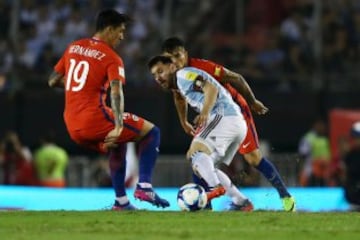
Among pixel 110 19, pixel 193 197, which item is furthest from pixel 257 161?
pixel 110 19

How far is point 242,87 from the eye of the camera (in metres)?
14.8

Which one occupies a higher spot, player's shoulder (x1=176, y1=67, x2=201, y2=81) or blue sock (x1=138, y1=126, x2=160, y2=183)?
player's shoulder (x1=176, y1=67, x2=201, y2=81)

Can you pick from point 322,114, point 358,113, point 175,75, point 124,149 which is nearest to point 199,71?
point 175,75

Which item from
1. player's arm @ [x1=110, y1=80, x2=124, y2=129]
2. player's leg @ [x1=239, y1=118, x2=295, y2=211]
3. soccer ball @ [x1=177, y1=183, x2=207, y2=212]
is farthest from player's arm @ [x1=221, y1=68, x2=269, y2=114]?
soccer ball @ [x1=177, y1=183, x2=207, y2=212]

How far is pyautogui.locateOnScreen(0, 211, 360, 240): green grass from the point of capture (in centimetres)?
1141

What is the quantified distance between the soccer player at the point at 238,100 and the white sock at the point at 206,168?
122cm

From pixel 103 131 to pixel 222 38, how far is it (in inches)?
496

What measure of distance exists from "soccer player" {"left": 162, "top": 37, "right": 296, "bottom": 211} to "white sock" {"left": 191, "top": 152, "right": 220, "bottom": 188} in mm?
1220

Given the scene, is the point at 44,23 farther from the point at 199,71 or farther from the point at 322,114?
the point at 199,71

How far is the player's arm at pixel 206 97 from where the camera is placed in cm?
1330

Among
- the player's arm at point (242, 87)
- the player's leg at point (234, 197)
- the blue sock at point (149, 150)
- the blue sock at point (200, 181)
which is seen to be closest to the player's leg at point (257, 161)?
the player's arm at point (242, 87)

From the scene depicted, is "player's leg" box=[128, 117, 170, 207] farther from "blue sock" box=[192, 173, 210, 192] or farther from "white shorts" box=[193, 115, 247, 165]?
"white shorts" box=[193, 115, 247, 165]

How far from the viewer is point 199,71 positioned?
1352 cm

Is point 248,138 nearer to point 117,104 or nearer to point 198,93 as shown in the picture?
point 198,93
